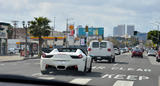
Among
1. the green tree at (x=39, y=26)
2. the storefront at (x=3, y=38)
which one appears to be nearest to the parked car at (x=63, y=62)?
the green tree at (x=39, y=26)

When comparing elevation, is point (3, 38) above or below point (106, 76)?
above

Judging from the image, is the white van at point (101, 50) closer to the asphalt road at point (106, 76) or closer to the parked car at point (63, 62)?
the asphalt road at point (106, 76)

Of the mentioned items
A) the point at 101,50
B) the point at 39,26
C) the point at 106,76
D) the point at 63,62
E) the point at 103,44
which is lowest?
the point at 106,76

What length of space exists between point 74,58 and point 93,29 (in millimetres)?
82597

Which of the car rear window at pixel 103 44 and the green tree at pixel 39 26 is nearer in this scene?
the car rear window at pixel 103 44

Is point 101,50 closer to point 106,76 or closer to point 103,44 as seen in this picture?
point 103,44

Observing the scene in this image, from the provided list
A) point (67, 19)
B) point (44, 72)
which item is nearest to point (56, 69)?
point (44, 72)

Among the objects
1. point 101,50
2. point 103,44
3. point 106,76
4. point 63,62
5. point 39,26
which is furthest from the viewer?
point 39,26

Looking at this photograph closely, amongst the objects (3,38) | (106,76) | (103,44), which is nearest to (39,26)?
(3,38)

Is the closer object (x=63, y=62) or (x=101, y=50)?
(x=63, y=62)

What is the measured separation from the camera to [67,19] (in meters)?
82.3

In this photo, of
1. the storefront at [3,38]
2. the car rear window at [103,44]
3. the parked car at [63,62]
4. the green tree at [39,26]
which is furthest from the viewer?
the storefront at [3,38]

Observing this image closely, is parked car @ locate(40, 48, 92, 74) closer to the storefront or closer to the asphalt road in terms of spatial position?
the asphalt road

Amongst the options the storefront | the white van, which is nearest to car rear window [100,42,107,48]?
the white van
